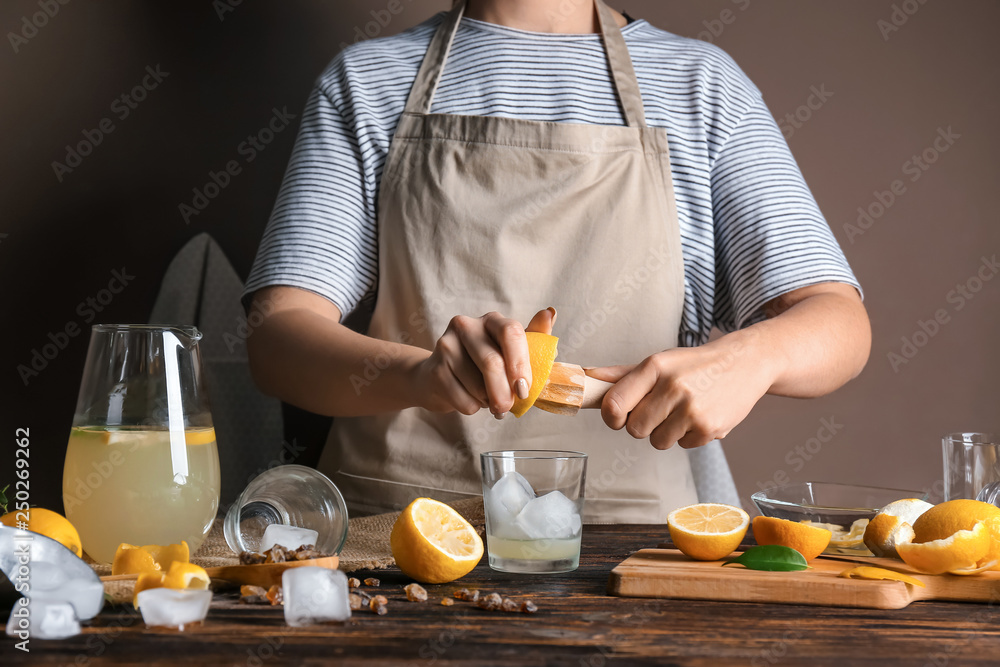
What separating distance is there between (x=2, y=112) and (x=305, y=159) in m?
0.67

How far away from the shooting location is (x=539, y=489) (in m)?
0.81

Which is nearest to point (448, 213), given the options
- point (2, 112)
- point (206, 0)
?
point (206, 0)

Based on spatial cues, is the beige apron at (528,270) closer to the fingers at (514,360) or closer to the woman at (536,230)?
the woman at (536,230)

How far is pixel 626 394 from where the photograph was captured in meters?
0.90

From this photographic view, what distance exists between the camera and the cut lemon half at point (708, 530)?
2.61 ft

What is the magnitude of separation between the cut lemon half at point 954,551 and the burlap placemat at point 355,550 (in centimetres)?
47

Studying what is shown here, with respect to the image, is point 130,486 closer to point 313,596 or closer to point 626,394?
point 313,596

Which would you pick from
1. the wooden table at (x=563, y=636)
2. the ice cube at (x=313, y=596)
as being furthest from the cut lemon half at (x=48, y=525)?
the ice cube at (x=313, y=596)

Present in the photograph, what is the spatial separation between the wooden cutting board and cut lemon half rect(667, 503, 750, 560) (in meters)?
0.05

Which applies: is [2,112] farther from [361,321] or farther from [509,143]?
[509,143]

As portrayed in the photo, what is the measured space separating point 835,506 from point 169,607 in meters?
0.70

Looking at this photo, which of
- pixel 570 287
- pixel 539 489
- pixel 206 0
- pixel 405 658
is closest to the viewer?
pixel 405 658

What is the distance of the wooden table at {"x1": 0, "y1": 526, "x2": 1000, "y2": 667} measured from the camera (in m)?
0.56

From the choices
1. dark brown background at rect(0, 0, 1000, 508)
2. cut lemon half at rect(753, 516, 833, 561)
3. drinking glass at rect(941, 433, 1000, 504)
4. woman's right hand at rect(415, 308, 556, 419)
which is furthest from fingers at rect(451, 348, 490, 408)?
dark brown background at rect(0, 0, 1000, 508)
